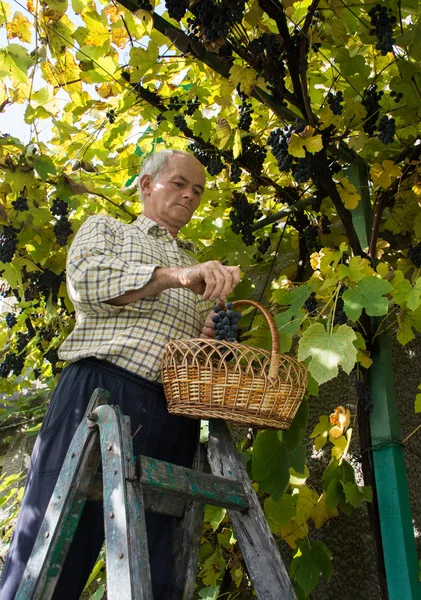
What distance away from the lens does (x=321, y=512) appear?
2.19 m

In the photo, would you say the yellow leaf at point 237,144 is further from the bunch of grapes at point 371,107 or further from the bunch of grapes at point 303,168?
the bunch of grapes at point 371,107

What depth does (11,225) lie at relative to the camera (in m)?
2.64

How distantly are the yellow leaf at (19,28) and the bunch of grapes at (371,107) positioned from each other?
129cm

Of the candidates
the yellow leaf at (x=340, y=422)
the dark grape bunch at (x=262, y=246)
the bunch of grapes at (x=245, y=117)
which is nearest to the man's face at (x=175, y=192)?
the bunch of grapes at (x=245, y=117)

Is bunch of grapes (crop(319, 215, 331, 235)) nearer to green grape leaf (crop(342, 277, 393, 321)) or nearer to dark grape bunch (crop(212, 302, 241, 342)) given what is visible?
green grape leaf (crop(342, 277, 393, 321))

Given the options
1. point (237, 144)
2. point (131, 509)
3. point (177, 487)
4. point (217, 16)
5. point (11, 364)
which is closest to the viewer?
point (131, 509)

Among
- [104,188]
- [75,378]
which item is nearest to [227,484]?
[75,378]

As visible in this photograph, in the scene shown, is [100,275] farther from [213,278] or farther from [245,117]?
[245,117]

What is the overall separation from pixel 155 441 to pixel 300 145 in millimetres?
1005

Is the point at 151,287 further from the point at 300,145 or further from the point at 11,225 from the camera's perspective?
the point at 11,225

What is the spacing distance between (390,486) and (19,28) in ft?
6.89

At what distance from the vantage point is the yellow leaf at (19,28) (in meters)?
2.45

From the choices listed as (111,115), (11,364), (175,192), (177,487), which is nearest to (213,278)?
(177,487)

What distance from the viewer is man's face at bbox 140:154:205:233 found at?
2.07 m
